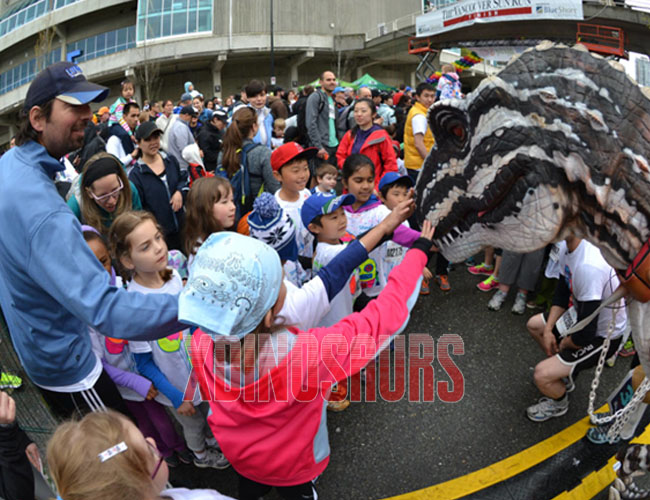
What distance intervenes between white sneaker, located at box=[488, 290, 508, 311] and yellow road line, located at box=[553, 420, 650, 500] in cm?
175

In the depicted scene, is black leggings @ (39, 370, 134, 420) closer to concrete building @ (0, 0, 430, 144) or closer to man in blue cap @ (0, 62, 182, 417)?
man in blue cap @ (0, 62, 182, 417)

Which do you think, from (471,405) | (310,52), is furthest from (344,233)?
(310,52)

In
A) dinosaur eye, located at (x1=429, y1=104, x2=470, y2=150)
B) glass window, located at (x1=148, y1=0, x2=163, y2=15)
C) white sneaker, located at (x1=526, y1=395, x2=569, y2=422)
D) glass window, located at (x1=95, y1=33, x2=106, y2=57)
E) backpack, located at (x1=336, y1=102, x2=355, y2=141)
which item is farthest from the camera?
glass window, located at (x1=95, y1=33, x2=106, y2=57)

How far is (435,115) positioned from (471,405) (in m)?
2.41

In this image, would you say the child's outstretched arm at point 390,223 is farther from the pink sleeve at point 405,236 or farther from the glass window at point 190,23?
the glass window at point 190,23

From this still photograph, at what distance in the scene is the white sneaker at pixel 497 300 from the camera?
442 cm

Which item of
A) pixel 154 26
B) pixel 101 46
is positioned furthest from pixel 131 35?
pixel 154 26

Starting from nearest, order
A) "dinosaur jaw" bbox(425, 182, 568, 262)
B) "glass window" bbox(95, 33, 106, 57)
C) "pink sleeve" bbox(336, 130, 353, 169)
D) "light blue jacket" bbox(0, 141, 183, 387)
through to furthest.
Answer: "dinosaur jaw" bbox(425, 182, 568, 262) < "light blue jacket" bbox(0, 141, 183, 387) < "pink sleeve" bbox(336, 130, 353, 169) < "glass window" bbox(95, 33, 106, 57)

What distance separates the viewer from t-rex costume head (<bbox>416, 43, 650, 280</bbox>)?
50.4 inches

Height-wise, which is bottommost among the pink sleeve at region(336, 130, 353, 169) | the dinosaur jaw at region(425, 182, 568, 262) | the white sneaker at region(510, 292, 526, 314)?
the white sneaker at region(510, 292, 526, 314)

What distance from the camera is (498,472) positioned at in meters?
2.69

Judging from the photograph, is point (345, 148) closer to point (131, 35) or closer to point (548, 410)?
point (548, 410)

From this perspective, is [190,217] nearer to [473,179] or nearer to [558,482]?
[473,179]

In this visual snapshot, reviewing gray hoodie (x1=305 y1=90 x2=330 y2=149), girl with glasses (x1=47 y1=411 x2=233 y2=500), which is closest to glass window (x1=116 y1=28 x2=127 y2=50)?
gray hoodie (x1=305 y1=90 x2=330 y2=149)
